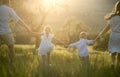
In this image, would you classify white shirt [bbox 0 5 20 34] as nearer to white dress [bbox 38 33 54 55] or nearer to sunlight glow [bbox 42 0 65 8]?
white dress [bbox 38 33 54 55]

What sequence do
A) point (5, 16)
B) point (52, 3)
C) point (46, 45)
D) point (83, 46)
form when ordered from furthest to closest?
point (52, 3) < point (46, 45) < point (83, 46) < point (5, 16)

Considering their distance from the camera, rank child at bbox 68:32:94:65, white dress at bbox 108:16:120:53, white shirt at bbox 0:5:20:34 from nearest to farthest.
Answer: white shirt at bbox 0:5:20:34
white dress at bbox 108:16:120:53
child at bbox 68:32:94:65

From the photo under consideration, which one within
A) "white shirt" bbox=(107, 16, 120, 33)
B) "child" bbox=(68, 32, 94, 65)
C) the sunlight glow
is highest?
the sunlight glow

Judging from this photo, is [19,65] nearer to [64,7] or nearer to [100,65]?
[100,65]

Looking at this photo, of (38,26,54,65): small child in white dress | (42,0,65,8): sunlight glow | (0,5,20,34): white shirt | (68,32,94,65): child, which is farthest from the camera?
(42,0,65,8): sunlight glow

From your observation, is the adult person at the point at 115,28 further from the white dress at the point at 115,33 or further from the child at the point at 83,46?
the child at the point at 83,46

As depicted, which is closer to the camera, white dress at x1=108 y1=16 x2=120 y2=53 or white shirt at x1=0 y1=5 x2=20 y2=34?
white shirt at x1=0 y1=5 x2=20 y2=34

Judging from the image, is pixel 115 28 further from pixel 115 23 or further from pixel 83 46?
pixel 83 46

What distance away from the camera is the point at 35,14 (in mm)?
35156

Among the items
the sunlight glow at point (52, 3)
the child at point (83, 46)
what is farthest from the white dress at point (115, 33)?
the sunlight glow at point (52, 3)

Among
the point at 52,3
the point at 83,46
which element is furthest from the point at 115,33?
the point at 52,3

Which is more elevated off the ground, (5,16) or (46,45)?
(5,16)

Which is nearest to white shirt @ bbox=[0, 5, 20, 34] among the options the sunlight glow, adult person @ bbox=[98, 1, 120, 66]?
adult person @ bbox=[98, 1, 120, 66]

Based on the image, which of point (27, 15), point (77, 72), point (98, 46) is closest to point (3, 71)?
point (77, 72)
